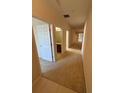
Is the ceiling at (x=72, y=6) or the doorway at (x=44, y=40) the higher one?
the ceiling at (x=72, y=6)

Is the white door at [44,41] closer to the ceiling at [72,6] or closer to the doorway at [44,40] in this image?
the doorway at [44,40]

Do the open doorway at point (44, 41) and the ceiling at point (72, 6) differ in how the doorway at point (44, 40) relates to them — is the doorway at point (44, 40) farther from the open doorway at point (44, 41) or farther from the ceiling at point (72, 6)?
the ceiling at point (72, 6)

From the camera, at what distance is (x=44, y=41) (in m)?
5.62

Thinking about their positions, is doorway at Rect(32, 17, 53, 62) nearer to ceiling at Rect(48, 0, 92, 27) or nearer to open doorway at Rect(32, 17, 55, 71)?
open doorway at Rect(32, 17, 55, 71)

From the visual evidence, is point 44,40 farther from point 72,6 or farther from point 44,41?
point 72,6

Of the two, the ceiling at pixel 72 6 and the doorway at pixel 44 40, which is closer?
the ceiling at pixel 72 6

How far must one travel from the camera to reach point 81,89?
2871mm

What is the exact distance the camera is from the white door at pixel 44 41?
209 inches

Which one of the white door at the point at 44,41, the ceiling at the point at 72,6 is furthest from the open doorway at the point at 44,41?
the ceiling at the point at 72,6

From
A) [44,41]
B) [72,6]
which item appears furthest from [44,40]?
[72,6]
